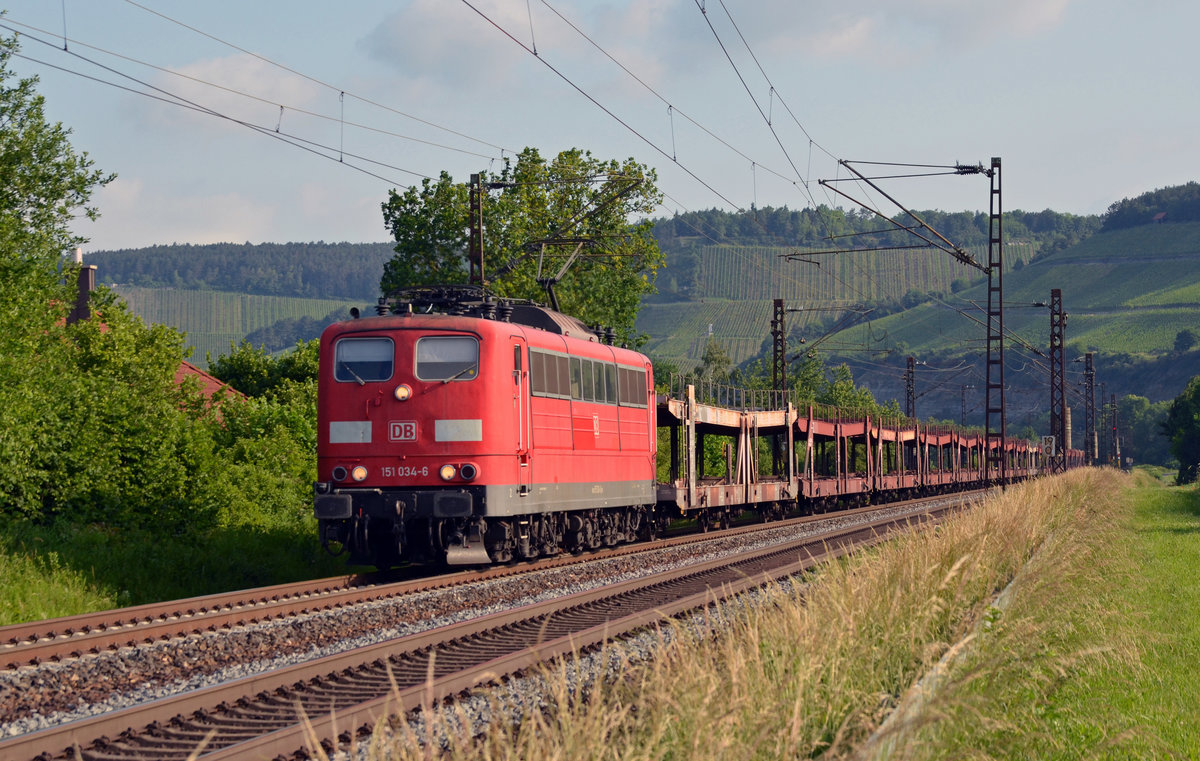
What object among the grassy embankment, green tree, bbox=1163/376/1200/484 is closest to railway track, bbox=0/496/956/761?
the grassy embankment

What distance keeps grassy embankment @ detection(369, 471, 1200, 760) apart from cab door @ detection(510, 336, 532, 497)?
5.95 meters

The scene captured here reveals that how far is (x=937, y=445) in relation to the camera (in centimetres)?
6156

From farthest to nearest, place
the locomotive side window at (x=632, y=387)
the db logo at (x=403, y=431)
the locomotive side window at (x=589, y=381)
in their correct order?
the locomotive side window at (x=632, y=387) → the locomotive side window at (x=589, y=381) → the db logo at (x=403, y=431)

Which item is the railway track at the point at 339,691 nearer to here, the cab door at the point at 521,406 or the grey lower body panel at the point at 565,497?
the grey lower body panel at the point at 565,497

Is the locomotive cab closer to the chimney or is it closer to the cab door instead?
the cab door

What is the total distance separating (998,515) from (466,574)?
284 inches

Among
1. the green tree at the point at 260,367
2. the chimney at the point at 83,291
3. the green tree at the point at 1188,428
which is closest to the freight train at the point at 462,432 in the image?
the chimney at the point at 83,291

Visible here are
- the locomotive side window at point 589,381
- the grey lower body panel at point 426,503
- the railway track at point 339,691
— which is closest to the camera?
the railway track at point 339,691

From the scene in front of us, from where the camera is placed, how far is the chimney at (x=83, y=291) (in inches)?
1679

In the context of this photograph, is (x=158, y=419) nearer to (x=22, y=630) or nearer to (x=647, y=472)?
(x=647, y=472)

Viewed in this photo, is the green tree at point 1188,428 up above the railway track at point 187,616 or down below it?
above

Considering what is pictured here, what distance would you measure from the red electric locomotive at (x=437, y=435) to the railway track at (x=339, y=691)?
2.80 metres

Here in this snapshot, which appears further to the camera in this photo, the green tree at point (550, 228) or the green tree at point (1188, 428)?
the green tree at point (1188, 428)

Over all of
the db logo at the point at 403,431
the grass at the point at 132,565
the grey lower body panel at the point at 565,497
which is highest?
the db logo at the point at 403,431
